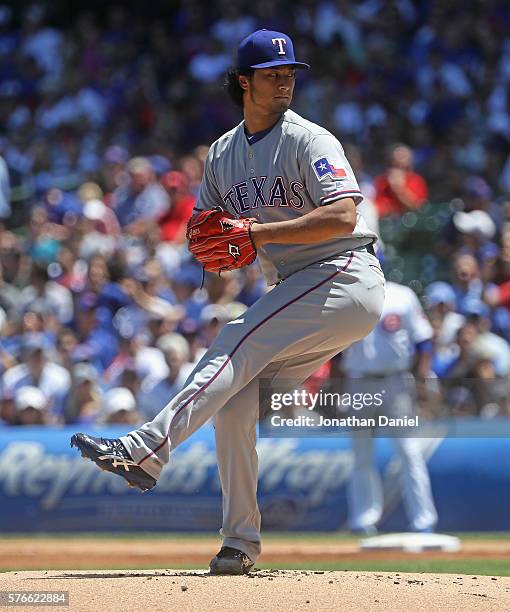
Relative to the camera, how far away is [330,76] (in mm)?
13125

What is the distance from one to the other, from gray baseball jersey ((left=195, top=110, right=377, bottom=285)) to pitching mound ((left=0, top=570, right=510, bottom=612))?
4.12 ft

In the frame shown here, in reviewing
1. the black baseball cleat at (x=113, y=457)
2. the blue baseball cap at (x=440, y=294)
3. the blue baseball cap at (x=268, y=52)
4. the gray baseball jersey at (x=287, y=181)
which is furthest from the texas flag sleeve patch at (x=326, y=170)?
the blue baseball cap at (x=440, y=294)

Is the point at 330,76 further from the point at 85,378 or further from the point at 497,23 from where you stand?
the point at 85,378

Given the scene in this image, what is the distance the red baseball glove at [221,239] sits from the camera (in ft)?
15.1

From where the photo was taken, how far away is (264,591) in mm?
4398

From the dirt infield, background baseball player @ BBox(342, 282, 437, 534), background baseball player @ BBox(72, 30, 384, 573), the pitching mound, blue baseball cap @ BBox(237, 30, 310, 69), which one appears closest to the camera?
the pitching mound

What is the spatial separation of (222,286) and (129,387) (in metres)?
1.29

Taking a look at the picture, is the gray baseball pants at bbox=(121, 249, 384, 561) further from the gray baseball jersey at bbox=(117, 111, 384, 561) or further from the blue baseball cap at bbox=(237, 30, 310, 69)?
the blue baseball cap at bbox=(237, 30, 310, 69)

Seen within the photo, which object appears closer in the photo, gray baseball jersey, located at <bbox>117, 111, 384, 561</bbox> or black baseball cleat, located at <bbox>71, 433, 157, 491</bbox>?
black baseball cleat, located at <bbox>71, 433, 157, 491</bbox>

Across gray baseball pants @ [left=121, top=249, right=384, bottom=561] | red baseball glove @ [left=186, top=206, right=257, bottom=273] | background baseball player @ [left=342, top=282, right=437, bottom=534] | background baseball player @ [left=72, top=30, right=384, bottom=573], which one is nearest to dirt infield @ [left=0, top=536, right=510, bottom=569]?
background baseball player @ [left=342, top=282, right=437, bottom=534]

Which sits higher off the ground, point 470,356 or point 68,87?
point 68,87

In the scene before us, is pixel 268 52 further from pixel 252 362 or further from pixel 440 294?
pixel 440 294

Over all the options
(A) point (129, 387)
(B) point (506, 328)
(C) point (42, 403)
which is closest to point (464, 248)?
(B) point (506, 328)

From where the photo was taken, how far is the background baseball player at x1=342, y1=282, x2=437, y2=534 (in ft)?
26.0
